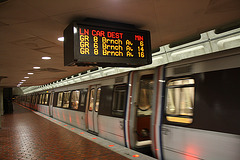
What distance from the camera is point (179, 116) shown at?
184 inches

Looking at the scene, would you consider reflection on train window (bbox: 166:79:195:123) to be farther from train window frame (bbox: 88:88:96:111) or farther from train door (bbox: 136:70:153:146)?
train window frame (bbox: 88:88:96:111)

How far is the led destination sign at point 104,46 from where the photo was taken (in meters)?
4.12

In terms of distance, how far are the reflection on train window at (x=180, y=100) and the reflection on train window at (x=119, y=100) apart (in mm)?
2154

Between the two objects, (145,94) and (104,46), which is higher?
(104,46)

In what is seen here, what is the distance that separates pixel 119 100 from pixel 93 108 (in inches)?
91.2

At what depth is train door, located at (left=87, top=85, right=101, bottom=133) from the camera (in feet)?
29.5

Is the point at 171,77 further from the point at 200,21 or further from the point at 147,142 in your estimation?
the point at 147,142

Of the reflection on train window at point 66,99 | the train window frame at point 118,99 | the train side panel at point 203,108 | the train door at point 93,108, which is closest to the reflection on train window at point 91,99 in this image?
the train door at point 93,108

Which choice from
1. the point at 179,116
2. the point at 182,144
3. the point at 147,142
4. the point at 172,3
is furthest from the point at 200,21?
the point at 147,142

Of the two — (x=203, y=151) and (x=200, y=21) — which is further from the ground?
(x=200, y=21)

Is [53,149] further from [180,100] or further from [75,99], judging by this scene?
[75,99]

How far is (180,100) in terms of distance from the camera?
4723 millimetres

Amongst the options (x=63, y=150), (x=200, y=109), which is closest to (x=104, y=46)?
(x=200, y=109)

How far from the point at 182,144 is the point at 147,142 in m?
2.62
